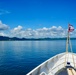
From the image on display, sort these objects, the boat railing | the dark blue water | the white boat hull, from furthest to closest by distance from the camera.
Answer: the dark blue water, the boat railing, the white boat hull

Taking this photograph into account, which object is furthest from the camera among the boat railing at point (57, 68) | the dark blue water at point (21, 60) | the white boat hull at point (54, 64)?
the dark blue water at point (21, 60)

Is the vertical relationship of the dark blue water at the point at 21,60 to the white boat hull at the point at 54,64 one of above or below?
below

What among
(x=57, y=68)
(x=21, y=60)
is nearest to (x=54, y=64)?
(x=57, y=68)

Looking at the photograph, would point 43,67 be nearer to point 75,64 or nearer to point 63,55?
point 75,64

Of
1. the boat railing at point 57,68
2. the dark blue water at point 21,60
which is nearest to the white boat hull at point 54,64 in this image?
the boat railing at point 57,68

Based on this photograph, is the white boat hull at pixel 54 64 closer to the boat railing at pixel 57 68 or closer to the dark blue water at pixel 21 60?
the boat railing at pixel 57 68

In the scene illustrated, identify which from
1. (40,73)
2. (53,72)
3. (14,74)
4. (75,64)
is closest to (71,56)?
(75,64)

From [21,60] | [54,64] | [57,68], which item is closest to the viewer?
[57,68]

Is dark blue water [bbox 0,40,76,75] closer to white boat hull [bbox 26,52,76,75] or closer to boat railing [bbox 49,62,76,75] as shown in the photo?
white boat hull [bbox 26,52,76,75]

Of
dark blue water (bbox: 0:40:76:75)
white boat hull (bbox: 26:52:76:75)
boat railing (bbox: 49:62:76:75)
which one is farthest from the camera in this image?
dark blue water (bbox: 0:40:76:75)

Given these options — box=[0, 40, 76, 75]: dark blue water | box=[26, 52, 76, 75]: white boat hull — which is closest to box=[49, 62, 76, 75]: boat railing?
box=[26, 52, 76, 75]: white boat hull

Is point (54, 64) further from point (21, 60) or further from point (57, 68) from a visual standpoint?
point (21, 60)

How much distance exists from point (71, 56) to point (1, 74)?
16.0 m

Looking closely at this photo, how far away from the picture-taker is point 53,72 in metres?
21.4
